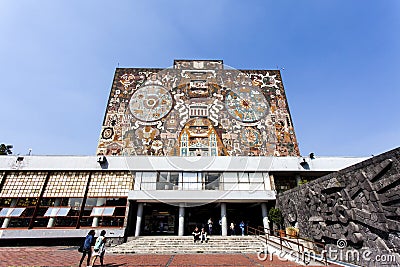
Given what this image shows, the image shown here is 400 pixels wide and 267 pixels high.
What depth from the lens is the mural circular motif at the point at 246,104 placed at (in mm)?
27000

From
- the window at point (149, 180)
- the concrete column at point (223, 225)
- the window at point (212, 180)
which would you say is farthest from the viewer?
the window at point (212, 180)

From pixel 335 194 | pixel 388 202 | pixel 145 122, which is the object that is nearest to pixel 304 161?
pixel 335 194

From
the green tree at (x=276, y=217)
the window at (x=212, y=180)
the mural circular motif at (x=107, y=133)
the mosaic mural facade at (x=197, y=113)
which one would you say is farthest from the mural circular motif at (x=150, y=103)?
the green tree at (x=276, y=217)

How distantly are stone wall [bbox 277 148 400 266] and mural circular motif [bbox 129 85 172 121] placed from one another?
20207 mm

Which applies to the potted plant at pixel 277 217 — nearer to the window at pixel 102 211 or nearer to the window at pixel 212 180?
the window at pixel 212 180

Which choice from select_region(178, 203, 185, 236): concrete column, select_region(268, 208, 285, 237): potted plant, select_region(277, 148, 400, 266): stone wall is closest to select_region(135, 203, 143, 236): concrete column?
select_region(178, 203, 185, 236): concrete column

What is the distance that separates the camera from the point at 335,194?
8.95 meters

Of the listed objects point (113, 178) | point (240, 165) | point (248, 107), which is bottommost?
point (113, 178)

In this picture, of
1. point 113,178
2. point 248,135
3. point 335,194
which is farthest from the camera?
point 248,135

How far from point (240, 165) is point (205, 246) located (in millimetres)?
6922

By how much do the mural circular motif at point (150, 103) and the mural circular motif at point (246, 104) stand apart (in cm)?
839

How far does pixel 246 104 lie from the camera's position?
27.9m

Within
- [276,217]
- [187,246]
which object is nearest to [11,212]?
[187,246]

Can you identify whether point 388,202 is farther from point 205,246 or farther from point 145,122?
point 145,122
